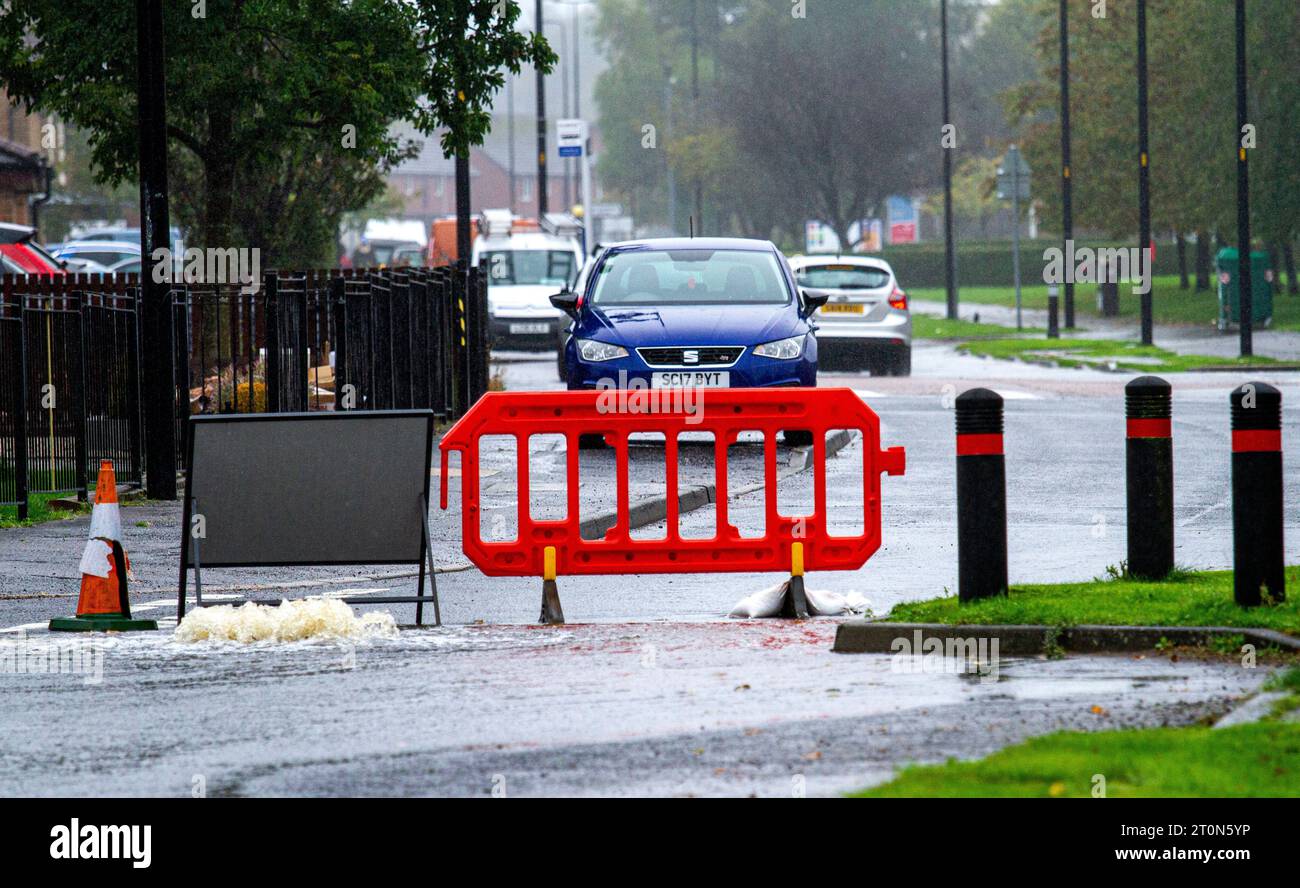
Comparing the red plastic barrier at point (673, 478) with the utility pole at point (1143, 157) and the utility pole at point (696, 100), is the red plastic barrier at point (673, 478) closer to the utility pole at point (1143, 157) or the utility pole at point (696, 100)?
the utility pole at point (1143, 157)

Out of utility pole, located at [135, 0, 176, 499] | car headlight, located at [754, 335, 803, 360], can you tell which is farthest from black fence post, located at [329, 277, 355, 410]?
car headlight, located at [754, 335, 803, 360]

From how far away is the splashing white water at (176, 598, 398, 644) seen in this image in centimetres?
960

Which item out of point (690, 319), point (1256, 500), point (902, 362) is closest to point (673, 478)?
point (1256, 500)

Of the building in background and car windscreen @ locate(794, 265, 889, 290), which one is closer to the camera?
car windscreen @ locate(794, 265, 889, 290)

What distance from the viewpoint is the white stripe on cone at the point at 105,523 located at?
10234mm

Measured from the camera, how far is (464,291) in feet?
76.6

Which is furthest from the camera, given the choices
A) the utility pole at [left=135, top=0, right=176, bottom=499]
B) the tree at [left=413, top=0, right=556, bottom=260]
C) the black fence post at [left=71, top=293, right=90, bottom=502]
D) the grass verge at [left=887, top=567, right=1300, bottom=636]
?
the tree at [left=413, top=0, right=556, bottom=260]

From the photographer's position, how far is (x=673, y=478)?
10609 millimetres

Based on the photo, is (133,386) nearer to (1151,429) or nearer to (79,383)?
(79,383)

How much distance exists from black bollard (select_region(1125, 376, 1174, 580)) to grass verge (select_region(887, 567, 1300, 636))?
0.98 feet

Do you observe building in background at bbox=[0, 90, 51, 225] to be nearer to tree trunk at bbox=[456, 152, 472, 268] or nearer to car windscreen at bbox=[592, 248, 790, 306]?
tree trunk at bbox=[456, 152, 472, 268]

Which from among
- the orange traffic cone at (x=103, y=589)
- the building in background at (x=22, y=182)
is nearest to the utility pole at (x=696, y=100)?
the building in background at (x=22, y=182)
